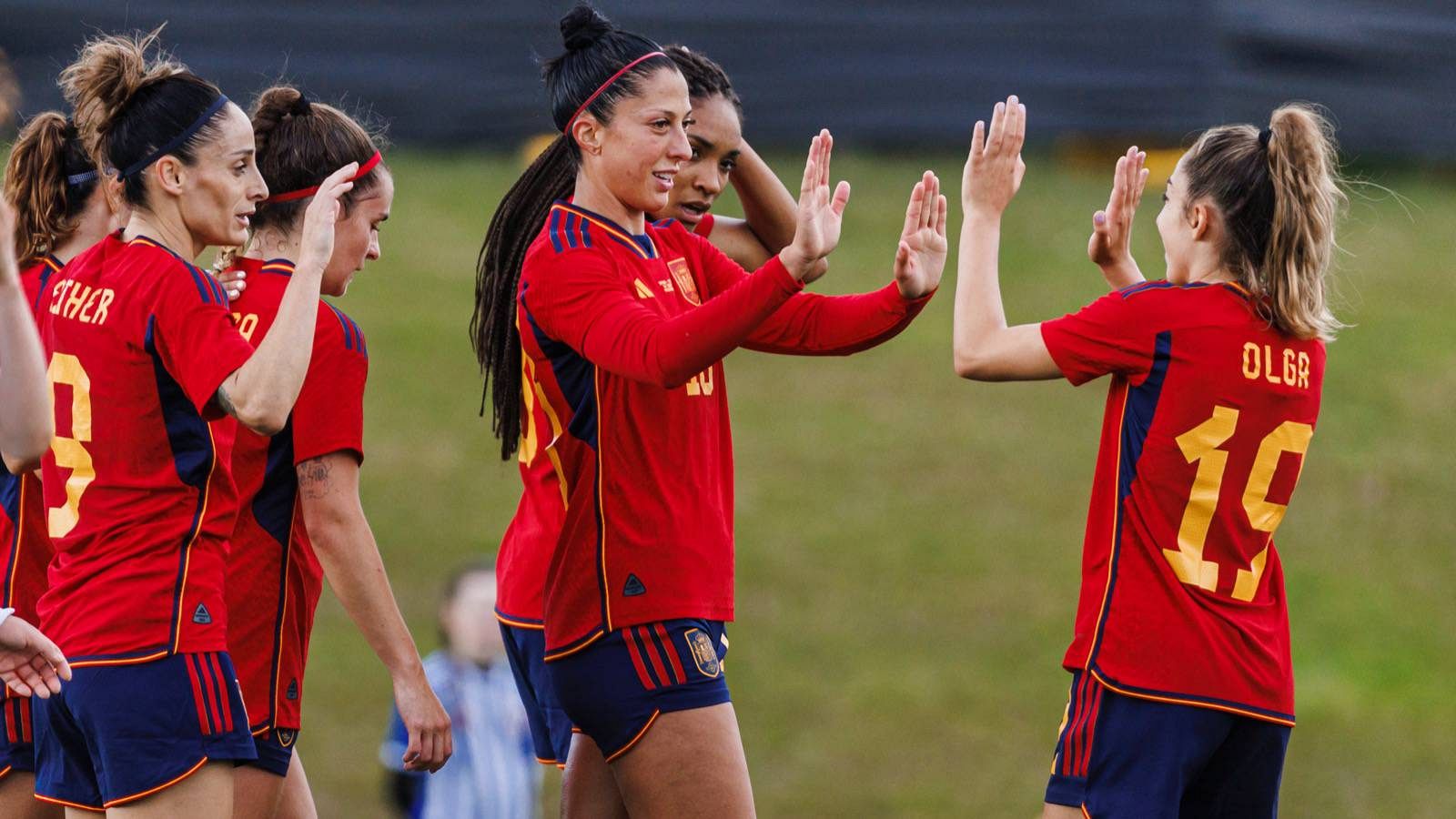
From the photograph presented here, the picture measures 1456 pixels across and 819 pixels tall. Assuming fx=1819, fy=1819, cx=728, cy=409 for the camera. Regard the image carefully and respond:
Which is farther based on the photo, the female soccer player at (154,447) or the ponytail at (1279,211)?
the ponytail at (1279,211)

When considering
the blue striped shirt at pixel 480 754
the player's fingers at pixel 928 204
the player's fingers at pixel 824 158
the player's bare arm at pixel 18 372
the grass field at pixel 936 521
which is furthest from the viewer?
the grass field at pixel 936 521

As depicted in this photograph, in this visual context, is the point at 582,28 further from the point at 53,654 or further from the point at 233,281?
the point at 53,654

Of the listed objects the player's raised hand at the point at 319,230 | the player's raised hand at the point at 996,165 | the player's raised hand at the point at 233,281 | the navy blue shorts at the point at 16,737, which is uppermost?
the player's raised hand at the point at 996,165

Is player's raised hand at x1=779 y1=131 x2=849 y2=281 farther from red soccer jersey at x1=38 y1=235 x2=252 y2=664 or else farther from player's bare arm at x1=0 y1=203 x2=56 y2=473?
player's bare arm at x1=0 y1=203 x2=56 y2=473

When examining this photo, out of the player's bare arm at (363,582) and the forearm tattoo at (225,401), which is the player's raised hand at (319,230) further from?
the player's bare arm at (363,582)

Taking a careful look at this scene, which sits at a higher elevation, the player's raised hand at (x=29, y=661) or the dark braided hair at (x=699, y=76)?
the dark braided hair at (x=699, y=76)

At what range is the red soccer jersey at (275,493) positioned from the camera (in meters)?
3.92

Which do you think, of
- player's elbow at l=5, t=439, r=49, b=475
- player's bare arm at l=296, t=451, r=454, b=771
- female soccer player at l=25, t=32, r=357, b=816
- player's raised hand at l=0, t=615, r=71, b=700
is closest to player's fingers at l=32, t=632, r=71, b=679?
player's raised hand at l=0, t=615, r=71, b=700

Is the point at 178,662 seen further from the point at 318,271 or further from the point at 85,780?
the point at 318,271

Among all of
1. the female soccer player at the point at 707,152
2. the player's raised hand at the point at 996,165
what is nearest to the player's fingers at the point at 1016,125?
the player's raised hand at the point at 996,165

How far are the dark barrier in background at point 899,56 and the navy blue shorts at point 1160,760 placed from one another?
311 inches

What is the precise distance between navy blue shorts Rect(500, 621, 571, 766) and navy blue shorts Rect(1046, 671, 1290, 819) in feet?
3.63

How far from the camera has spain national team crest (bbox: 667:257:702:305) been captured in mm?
3982

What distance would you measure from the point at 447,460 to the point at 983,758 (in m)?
3.61
